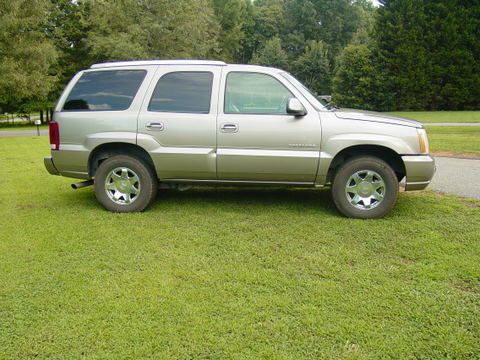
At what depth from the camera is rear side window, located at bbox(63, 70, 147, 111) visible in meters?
5.24

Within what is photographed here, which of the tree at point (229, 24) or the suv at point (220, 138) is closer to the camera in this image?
the suv at point (220, 138)

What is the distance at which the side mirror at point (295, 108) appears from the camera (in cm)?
477

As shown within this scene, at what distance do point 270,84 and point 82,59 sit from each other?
33014 millimetres

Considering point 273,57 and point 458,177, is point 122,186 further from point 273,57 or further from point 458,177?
point 273,57

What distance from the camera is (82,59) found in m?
33.7

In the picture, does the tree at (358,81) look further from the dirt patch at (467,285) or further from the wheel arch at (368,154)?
the dirt patch at (467,285)

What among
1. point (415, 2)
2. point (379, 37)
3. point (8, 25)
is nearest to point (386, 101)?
point (379, 37)

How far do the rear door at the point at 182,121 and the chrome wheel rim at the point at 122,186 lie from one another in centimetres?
41

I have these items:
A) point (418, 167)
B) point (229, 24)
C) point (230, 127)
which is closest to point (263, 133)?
point (230, 127)

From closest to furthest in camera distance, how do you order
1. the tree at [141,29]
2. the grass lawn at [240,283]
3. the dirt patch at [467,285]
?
the grass lawn at [240,283] → the dirt patch at [467,285] → the tree at [141,29]

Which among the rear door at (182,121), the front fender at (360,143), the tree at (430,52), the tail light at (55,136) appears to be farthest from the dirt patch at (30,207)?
the tree at (430,52)

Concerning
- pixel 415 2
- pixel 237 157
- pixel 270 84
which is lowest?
pixel 237 157

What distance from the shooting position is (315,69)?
52.8 metres

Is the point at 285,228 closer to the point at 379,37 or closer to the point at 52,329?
the point at 52,329
